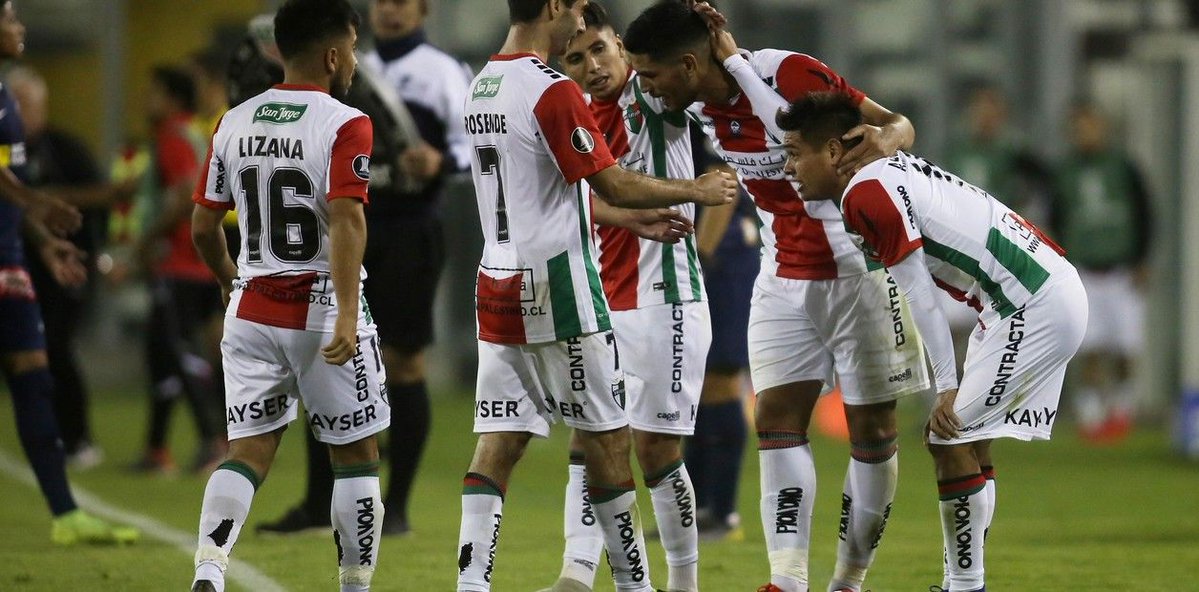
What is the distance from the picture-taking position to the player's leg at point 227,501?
17.0 ft

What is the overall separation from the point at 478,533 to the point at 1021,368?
5.85 feet

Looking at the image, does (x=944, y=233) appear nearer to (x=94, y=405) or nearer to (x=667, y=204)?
(x=667, y=204)

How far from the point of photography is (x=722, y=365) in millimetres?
8172

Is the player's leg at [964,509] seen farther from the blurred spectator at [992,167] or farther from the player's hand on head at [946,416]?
the blurred spectator at [992,167]

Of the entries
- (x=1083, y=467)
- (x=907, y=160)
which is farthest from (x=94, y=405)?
(x=907, y=160)

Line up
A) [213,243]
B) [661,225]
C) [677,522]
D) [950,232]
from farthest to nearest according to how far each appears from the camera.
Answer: [677,522] < [661,225] < [213,243] < [950,232]

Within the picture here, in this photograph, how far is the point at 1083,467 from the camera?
11547mm

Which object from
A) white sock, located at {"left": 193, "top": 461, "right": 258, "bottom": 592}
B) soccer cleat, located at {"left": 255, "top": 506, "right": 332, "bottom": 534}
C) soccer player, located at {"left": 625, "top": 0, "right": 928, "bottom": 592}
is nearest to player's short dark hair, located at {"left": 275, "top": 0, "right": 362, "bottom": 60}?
soccer player, located at {"left": 625, "top": 0, "right": 928, "bottom": 592}

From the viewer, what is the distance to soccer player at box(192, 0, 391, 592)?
17.1 ft

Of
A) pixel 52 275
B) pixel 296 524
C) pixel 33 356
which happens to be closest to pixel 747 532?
pixel 296 524

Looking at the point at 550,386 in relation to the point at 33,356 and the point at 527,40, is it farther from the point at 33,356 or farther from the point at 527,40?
the point at 33,356

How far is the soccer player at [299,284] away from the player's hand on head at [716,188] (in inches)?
40.2

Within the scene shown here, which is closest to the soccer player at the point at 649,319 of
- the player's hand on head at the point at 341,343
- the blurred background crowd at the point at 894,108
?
the player's hand on head at the point at 341,343

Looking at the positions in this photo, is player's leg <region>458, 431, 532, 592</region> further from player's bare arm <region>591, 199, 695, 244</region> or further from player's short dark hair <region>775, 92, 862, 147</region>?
player's short dark hair <region>775, 92, 862, 147</region>
